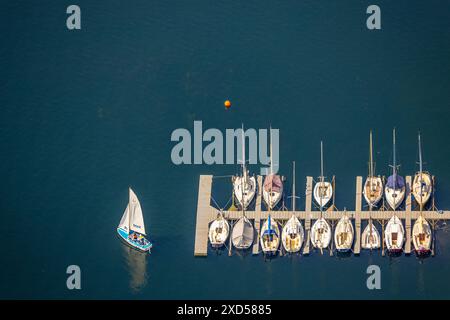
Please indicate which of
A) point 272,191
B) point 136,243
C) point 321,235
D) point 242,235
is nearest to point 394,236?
point 321,235

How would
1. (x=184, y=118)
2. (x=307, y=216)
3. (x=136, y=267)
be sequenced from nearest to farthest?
(x=136, y=267)
(x=307, y=216)
(x=184, y=118)

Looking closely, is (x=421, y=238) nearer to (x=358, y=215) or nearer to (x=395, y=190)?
(x=395, y=190)

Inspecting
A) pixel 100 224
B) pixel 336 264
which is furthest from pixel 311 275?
pixel 100 224

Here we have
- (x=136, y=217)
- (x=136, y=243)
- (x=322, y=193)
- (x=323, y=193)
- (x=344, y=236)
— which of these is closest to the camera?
(x=344, y=236)

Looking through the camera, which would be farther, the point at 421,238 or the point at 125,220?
the point at 125,220

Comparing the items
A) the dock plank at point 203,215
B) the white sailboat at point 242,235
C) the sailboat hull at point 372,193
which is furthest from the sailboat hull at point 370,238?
the dock plank at point 203,215
